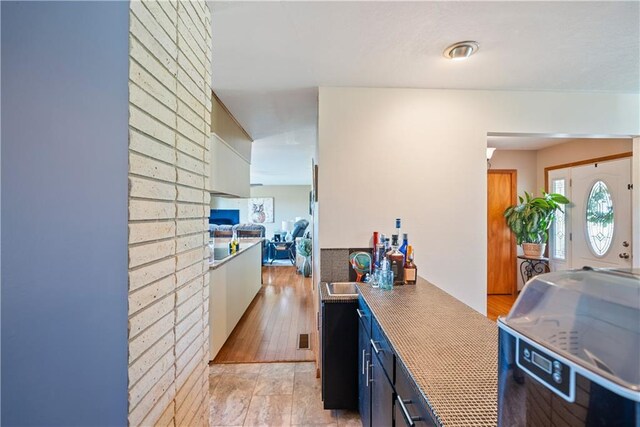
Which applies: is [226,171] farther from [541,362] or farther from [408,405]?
[541,362]

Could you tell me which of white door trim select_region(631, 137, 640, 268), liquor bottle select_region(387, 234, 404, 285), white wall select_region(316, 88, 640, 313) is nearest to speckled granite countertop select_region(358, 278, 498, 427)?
liquor bottle select_region(387, 234, 404, 285)

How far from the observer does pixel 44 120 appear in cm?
64

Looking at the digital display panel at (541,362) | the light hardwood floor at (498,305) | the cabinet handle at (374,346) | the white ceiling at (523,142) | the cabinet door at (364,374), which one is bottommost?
the light hardwood floor at (498,305)

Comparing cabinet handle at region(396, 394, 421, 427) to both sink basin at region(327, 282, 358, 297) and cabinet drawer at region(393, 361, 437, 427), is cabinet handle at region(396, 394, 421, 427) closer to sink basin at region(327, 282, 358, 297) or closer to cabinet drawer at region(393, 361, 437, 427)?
cabinet drawer at region(393, 361, 437, 427)

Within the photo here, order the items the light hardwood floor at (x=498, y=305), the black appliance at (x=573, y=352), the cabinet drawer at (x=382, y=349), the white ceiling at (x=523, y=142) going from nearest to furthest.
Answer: the black appliance at (x=573, y=352) → the cabinet drawer at (x=382, y=349) → the light hardwood floor at (x=498, y=305) → the white ceiling at (x=523, y=142)

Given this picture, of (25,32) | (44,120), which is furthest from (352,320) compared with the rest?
(25,32)

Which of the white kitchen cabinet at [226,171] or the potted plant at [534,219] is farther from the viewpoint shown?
the potted plant at [534,219]

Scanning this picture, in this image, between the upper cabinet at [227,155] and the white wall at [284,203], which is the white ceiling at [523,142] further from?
the white wall at [284,203]

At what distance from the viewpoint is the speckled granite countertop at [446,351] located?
2.48ft

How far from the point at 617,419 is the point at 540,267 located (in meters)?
4.64

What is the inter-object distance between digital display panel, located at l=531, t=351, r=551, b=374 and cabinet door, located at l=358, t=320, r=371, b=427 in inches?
44.0

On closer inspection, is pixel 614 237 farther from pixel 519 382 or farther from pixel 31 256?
pixel 31 256

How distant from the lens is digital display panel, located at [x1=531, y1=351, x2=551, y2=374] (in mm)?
467

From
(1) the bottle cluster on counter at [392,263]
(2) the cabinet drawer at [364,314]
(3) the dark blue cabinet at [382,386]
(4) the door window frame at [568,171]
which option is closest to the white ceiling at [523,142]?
(4) the door window frame at [568,171]
